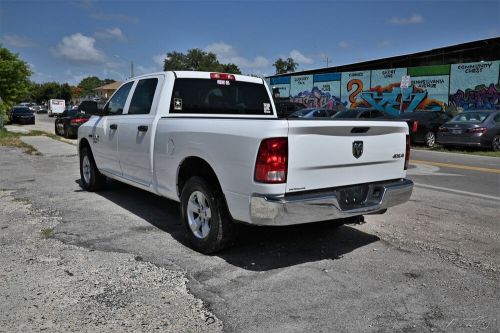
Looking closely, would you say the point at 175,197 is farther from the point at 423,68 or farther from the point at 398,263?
the point at 423,68

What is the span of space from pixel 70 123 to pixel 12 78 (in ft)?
59.9

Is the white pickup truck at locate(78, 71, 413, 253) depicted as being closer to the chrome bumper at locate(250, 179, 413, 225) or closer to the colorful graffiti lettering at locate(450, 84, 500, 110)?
the chrome bumper at locate(250, 179, 413, 225)

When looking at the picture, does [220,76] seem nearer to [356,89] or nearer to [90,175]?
[90,175]

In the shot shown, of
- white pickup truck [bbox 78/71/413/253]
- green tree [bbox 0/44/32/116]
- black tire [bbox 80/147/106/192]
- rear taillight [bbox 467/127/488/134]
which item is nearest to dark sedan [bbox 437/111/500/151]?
rear taillight [bbox 467/127/488/134]

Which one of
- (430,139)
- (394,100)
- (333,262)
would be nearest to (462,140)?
(430,139)

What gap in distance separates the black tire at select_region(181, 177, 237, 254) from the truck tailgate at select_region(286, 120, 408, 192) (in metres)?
0.81

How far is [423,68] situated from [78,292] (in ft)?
103

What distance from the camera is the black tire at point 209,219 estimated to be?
464 cm

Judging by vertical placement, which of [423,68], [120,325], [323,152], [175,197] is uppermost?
[423,68]

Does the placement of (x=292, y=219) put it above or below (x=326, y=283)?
above

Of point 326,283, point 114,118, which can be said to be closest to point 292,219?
point 326,283

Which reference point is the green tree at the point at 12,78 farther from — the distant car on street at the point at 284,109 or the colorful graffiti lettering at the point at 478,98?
the colorful graffiti lettering at the point at 478,98

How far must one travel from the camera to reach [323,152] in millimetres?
4340

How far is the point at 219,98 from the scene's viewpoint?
6172 millimetres
